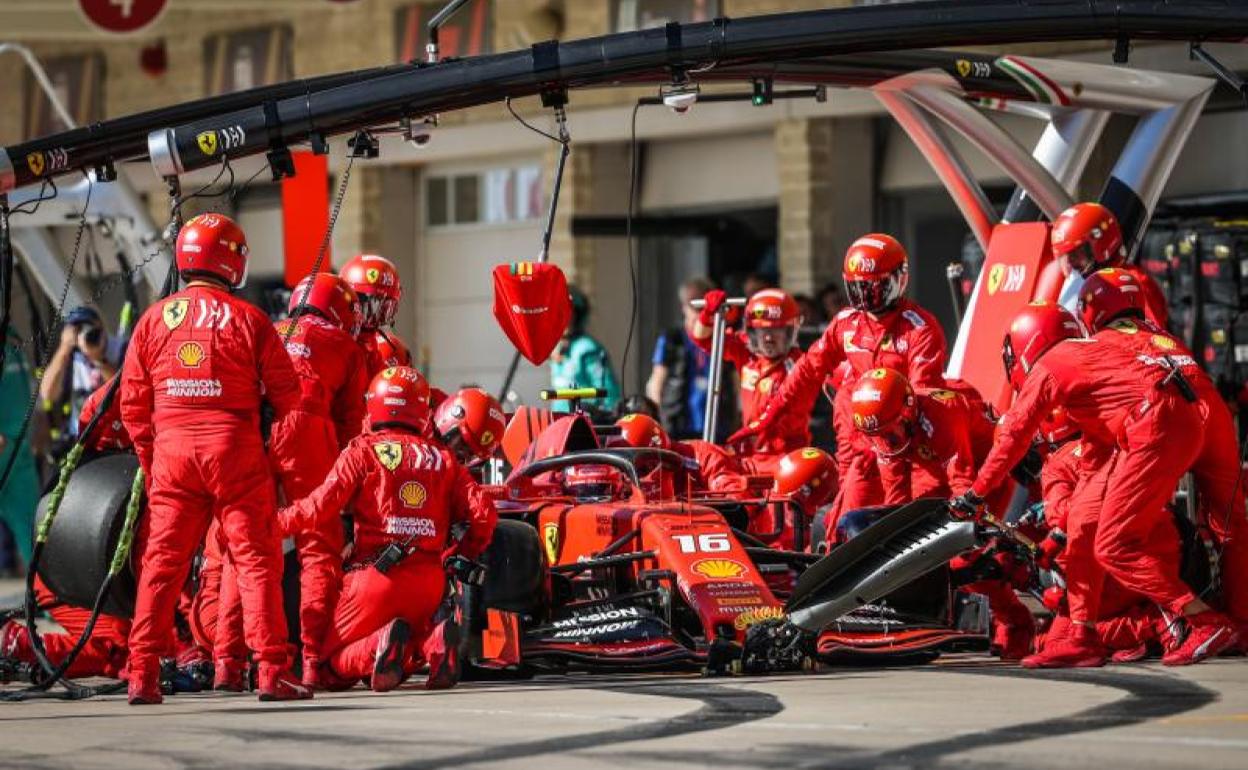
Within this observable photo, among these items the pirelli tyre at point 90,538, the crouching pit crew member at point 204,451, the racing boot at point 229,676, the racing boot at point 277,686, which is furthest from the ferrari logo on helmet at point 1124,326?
the pirelli tyre at point 90,538

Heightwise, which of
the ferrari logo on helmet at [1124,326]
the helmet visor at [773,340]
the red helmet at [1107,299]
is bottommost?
the ferrari logo on helmet at [1124,326]

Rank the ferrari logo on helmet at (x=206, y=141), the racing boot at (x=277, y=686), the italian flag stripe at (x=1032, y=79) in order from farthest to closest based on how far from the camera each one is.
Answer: the italian flag stripe at (x=1032, y=79) → the ferrari logo on helmet at (x=206, y=141) → the racing boot at (x=277, y=686)

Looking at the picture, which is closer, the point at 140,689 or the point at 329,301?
the point at 140,689

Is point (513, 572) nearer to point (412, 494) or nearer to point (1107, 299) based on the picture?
point (412, 494)

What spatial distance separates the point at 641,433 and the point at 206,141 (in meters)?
2.77

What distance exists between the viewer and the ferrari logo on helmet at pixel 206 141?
1241 centimetres

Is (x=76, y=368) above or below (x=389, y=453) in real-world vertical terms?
above

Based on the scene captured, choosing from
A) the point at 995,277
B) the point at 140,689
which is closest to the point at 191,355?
the point at 140,689

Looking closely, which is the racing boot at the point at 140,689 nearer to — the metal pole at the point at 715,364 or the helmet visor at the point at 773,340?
the metal pole at the point at 715,364

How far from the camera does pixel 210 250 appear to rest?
10.6 meters

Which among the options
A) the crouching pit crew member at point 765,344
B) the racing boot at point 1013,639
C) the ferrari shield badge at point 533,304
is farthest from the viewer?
the crouching pit crew member at point 765,344

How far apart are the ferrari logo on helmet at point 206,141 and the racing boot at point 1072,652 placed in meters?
4.76

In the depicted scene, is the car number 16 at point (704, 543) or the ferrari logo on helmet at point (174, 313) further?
the car number 16 at point (704, 543)

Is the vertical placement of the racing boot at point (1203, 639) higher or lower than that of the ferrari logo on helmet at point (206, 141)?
lower
